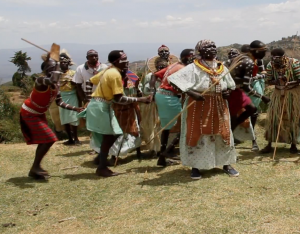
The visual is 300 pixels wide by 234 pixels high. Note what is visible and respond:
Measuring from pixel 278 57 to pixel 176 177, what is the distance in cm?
268

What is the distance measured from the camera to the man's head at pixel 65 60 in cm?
833

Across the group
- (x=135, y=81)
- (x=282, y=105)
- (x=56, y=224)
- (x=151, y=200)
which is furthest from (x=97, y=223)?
(x=282, y=105)

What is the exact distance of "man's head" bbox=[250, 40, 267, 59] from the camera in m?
6.61

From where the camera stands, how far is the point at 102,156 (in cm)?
610

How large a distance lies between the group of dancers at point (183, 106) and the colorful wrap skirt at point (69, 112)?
1.29 metres

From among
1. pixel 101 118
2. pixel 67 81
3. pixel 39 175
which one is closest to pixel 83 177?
pixel 39 175

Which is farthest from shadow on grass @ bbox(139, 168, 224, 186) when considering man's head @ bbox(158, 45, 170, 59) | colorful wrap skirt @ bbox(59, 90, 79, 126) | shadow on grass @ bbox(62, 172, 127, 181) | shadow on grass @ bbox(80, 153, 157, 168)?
colorful wrap skirt @ bbox(59, 90, 79, 126)

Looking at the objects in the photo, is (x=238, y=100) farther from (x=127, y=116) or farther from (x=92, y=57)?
(x=92, y=57)

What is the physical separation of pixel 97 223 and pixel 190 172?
2.06 m

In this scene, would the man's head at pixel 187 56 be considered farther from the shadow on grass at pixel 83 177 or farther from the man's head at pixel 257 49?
the shadow on grass at pixel 83 177

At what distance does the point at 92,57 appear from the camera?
7.73 metres

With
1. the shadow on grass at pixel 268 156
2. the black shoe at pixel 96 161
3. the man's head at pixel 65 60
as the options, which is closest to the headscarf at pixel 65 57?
the man's head at pixel 65 60

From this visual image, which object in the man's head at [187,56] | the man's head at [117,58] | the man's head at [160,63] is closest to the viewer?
the man's head at [117,58]

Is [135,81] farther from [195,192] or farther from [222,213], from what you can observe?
[222,213]
